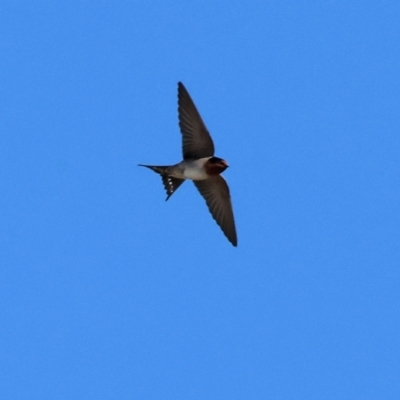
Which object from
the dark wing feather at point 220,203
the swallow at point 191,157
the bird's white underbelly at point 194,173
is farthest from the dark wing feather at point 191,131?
the dark wing feather at point 220,203

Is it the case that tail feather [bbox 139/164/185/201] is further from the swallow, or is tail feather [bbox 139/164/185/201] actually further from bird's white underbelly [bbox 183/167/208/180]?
bird's white underbelly [bbox 183/167/208/180]

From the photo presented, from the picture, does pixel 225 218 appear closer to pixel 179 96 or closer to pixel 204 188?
pixel 204 188

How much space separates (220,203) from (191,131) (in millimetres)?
768

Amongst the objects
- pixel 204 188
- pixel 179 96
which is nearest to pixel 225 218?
pixel 204 188

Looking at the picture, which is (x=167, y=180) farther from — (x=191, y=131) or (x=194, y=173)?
(x=191, y=131)

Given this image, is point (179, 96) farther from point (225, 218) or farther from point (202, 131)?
point (225, 218)

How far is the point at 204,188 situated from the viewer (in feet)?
42.7

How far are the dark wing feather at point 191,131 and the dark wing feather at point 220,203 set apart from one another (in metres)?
0.39

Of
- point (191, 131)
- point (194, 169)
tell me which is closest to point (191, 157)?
point (194, 169)

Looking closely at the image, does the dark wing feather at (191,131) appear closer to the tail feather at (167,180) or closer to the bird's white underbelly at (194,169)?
the bird's white underbelly at (194,169)

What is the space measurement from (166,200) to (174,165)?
0.29 metres

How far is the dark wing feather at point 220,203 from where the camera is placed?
12992 millimetres

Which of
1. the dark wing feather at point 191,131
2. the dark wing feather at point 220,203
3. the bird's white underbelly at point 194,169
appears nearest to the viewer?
the dark wing feather at point 191,131

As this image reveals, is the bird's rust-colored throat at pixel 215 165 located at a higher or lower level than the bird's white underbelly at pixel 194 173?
higher
